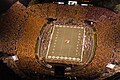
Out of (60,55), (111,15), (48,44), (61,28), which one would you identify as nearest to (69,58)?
(60,55)

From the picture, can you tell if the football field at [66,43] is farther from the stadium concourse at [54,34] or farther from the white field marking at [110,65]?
the white field marking at [110,65]

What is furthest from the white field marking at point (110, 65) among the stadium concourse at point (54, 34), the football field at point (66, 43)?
the football field at point (66, 43)

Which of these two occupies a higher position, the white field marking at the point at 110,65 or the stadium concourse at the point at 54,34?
the stadium concourse at the point at 54,34

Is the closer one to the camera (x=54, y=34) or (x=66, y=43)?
(x=66, y=43)

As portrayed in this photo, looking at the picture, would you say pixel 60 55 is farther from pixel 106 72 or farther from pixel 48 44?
pixel 106 72

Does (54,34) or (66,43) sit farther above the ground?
(54,34)

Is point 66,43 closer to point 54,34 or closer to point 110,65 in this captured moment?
point 54,34

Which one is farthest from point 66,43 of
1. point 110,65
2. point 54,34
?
point 110,65

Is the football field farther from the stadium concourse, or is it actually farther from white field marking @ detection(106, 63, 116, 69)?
white field marking @ detection(106, 63, 116, 69)
